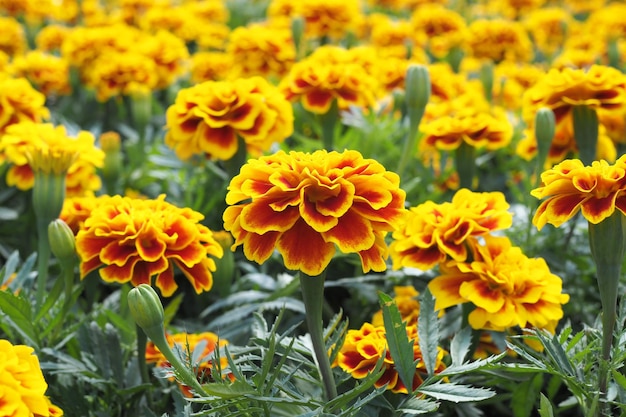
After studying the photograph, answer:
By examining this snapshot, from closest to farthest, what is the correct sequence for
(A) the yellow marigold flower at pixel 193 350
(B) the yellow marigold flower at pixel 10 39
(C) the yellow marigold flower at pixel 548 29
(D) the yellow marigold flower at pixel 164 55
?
(A) the yellow marigold flower at pixel 193 350
(D) the yellow marigold flower at pixel 164 55
(B) the yellow marigold flower at pixel 10 39
(C) the yellow marigold flower at pixel 548 29

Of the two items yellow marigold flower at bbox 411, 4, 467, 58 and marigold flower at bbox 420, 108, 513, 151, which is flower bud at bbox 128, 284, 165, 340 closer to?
marigold flower at bbox 420, 108, 513, 151

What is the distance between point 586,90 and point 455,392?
0.73 meters

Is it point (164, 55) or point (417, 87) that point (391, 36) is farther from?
point (417, 87)

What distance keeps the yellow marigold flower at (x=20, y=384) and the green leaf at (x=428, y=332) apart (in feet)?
1.52

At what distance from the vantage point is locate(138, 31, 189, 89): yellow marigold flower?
2.30 m

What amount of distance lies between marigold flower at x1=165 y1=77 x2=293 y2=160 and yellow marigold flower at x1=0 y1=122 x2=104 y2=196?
0.16 meters

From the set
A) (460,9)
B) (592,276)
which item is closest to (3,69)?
(592,276)

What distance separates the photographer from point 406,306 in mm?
1305

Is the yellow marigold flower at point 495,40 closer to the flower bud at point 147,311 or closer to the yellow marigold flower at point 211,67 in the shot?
the yellow marigold flower at point 211,67

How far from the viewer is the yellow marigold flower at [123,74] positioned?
2.14 meters

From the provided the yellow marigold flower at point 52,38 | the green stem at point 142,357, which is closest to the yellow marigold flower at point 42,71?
the yellow marigold flower at point 52,38

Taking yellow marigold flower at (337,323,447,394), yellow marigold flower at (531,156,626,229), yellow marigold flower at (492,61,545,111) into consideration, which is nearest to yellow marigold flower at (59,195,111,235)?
yellow marigold flower at (337,323,447,394)

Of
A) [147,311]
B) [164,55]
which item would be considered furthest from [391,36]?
A: [147,311]

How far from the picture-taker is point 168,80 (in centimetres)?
232
